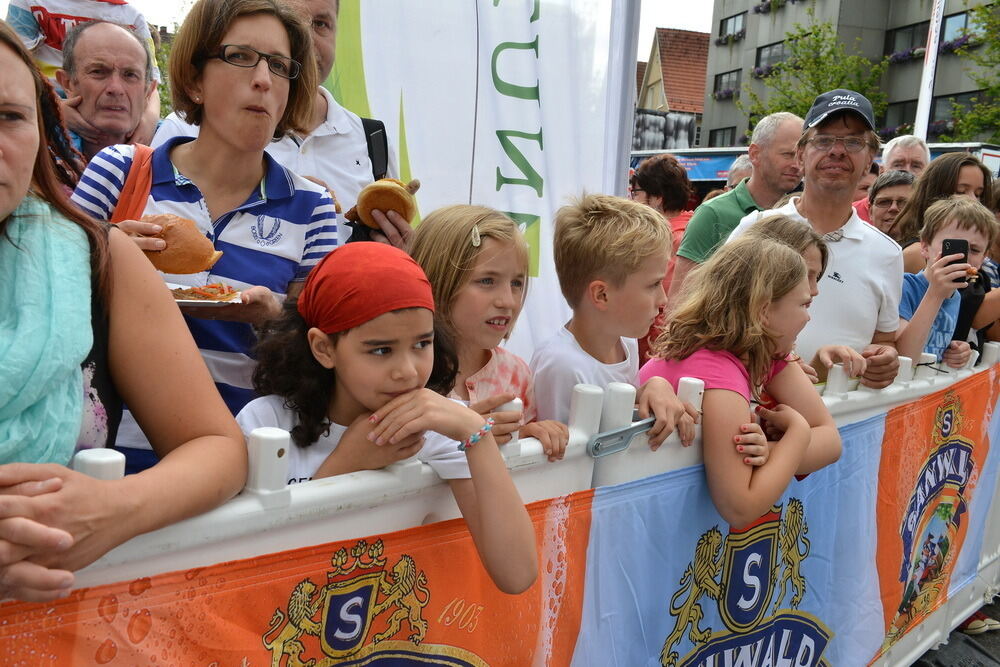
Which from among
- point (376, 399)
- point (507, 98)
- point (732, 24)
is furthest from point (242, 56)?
point (732, 24)

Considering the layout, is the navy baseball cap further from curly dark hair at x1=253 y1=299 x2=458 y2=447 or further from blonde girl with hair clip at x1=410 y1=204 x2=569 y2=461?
curly dark hair at x1=253 y1=299 x2=458 y2=447

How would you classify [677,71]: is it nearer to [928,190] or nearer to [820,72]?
[820,72]

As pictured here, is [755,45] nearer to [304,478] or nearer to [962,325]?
[962,325]

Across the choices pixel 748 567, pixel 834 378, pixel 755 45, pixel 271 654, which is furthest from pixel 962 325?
pixel 755 45

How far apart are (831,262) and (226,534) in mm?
3075

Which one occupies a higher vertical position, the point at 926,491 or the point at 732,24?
the point at 732,24

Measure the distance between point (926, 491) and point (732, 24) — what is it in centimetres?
4244

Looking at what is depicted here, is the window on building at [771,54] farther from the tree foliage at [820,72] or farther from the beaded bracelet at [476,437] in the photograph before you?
the beaded bracelet at [476,437]

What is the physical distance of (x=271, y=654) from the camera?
4.76ft

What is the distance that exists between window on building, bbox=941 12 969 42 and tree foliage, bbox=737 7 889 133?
2047mm

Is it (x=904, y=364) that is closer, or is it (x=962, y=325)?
(x=904, y=364)

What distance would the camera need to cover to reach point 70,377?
129 cm

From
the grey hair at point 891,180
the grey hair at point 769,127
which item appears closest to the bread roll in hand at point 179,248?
the grey hair at point 769,127

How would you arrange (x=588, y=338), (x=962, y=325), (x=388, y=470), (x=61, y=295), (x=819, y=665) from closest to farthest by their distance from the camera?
(x=61, y=295), (x=388, y=470), (x=588, y=338), (x=819, y=665), (x=962, y=325)
